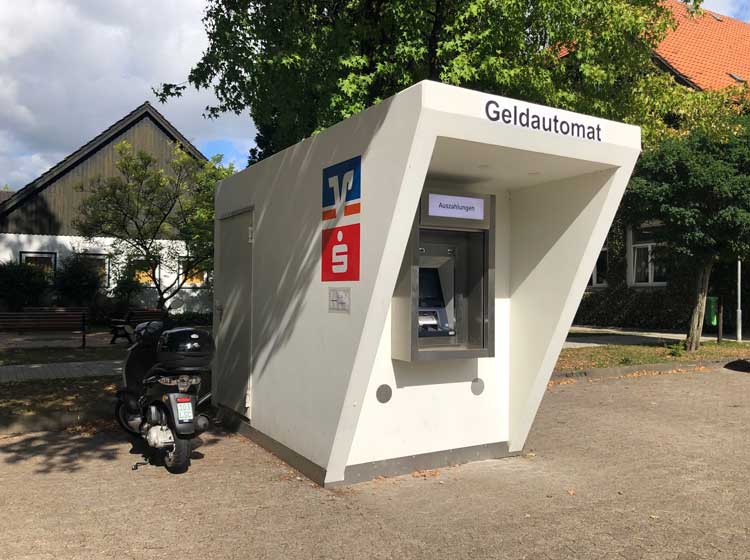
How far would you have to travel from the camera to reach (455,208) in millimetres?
5113

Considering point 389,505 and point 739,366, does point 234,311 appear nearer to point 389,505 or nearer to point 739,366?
point 389,505

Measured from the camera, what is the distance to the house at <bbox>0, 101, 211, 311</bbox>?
23.4 meters

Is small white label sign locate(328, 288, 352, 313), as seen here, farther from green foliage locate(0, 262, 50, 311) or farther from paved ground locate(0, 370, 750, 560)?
green foliage locate(0, 262, 50, 311)

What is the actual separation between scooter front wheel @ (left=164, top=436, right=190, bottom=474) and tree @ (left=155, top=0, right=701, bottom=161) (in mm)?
4990

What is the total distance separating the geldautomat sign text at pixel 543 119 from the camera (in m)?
4.25

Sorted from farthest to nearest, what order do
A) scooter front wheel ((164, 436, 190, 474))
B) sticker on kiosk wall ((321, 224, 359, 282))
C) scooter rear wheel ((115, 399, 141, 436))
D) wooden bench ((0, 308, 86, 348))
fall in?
wooden bench ((0, 308, 86, 348)), scooter rear wheel ((115, 399, 141, 436)), scooter front wheel ((164, 436, 190, 474)), sticker on kiosk wall ((321, 224, 359, 282))

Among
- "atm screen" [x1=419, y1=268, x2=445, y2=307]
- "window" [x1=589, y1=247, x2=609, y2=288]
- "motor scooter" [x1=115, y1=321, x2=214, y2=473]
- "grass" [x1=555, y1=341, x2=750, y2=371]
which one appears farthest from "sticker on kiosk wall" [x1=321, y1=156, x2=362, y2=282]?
"window" [x1=589, y1=247, x2=609, y2=288]

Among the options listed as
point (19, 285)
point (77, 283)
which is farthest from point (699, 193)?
point (19, 285)

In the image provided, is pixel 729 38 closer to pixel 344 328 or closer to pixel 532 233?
pixel 532 233

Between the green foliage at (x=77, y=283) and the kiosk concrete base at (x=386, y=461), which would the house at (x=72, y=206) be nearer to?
the green foliage at (x=77, y=283)

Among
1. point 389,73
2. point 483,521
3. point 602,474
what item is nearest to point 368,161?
point 483,521

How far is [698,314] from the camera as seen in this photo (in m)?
14.1

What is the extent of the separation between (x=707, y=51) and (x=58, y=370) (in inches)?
974

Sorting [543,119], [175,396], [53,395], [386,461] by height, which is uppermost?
[543,119]
